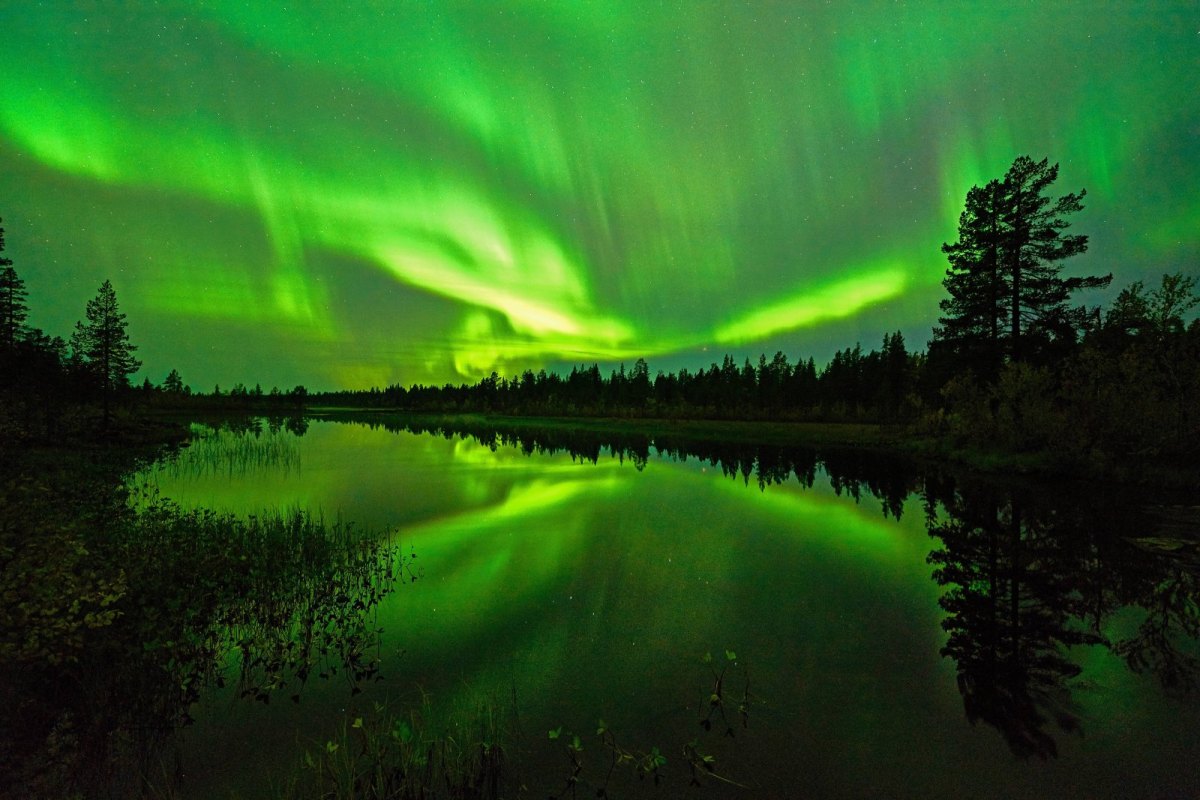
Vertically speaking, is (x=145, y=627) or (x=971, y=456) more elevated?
(x=971, y=456)

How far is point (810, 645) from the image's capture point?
1006cm

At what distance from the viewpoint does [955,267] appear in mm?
40156

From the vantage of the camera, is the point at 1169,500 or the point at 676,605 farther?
the point at 1169,500

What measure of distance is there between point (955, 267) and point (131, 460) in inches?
2670

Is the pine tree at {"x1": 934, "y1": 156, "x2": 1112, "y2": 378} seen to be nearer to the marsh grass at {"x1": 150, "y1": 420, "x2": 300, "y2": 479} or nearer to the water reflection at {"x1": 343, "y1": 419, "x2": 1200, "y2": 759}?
the water reflection at {"x1": 343, "y1": 419, "x2": 1200, "y2": 759}

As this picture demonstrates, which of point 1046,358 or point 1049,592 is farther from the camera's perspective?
point 1046,358

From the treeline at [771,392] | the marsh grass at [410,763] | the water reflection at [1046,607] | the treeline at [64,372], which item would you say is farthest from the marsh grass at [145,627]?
the treeline at [771,392]

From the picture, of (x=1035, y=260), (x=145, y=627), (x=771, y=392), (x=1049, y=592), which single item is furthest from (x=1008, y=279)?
(x=771, y=392)

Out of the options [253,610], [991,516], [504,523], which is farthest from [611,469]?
[253,610]

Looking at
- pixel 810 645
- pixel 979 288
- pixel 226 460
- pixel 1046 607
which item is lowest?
pixel 810 645

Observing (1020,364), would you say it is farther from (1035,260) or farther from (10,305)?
(10,305)

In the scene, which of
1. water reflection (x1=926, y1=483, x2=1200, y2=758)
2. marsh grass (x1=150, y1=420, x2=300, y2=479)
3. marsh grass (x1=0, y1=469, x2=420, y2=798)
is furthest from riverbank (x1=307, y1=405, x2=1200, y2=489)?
marsh grass (x1=150, y1=420, x2=300, y2=479)

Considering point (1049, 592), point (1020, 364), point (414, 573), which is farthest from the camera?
point (1020, 364)

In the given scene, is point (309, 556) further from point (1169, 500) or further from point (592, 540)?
point (1169, 500)
